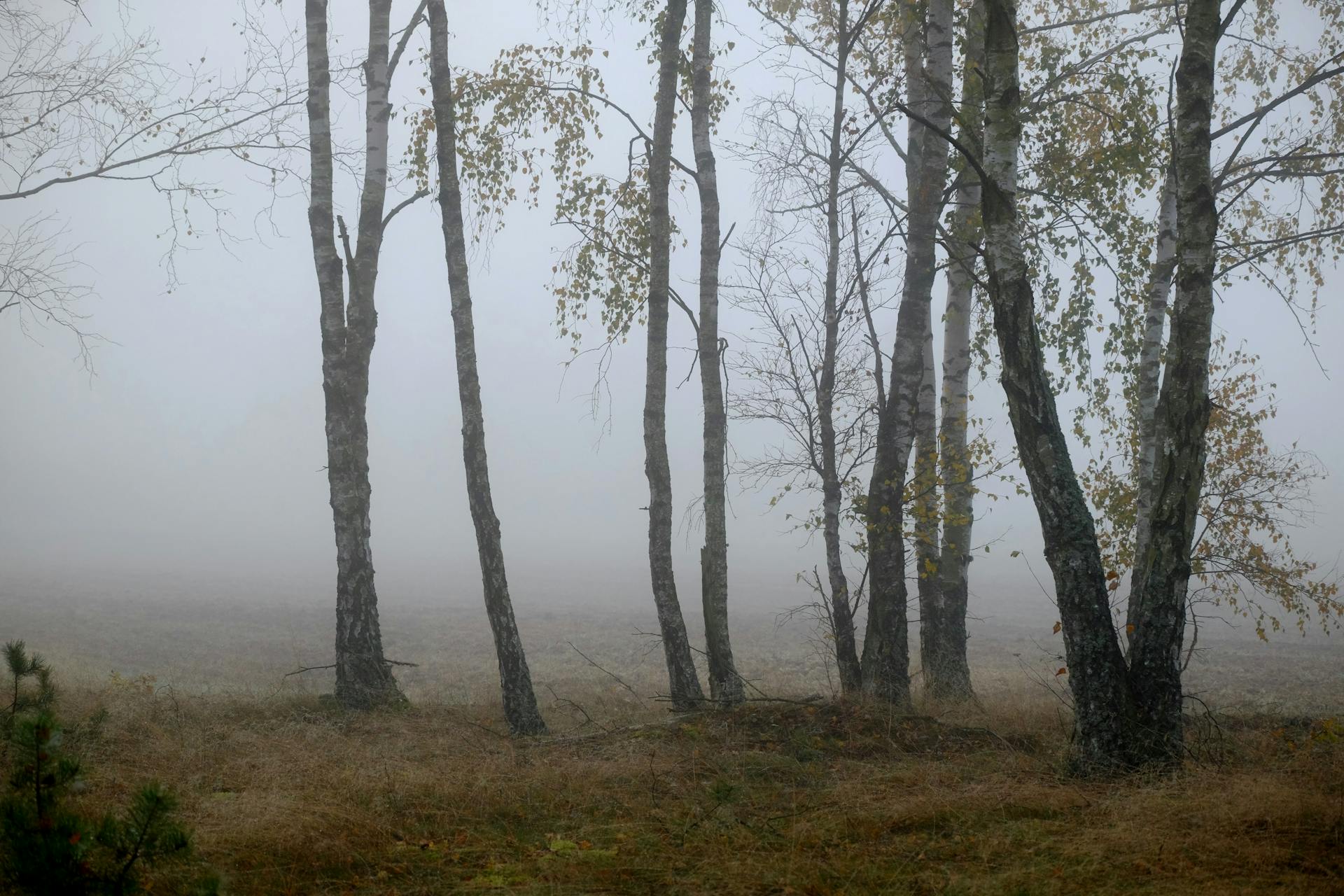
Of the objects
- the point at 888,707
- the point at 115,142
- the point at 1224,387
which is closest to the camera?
the point at 888,707

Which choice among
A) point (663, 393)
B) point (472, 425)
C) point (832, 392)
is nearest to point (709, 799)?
point (472, 425)

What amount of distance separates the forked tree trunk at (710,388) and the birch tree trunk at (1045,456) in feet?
15.0

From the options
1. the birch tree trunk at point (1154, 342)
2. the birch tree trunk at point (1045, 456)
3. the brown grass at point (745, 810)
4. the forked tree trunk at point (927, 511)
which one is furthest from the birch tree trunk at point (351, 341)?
the birch tree trunk at point (1154, 342)

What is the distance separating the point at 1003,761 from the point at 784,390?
371 inches

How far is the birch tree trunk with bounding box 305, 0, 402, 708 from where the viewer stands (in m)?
10.5

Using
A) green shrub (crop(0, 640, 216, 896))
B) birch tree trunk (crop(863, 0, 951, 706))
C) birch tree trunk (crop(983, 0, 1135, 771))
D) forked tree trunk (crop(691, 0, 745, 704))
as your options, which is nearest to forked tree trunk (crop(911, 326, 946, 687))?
birch tree trunk (crop(863, 0, 951, 706))

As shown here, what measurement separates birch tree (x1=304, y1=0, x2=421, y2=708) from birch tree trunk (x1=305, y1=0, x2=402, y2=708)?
0.01 meters

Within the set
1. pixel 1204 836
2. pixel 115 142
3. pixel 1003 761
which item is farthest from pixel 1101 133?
pixel 115 142

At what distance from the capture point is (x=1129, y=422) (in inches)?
596

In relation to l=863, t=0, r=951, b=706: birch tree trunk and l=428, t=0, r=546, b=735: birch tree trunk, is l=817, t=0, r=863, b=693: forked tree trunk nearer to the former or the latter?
l=863, t=0, r=951, b=706: birch tree trunk

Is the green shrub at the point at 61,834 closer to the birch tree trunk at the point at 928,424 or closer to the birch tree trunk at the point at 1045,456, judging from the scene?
the birch tree trunk at the point at 1045,456

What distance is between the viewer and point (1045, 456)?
6.19 m

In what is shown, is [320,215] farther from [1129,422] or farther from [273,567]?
[273,567]

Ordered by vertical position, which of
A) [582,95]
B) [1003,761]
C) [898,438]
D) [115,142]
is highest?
[582,95]
